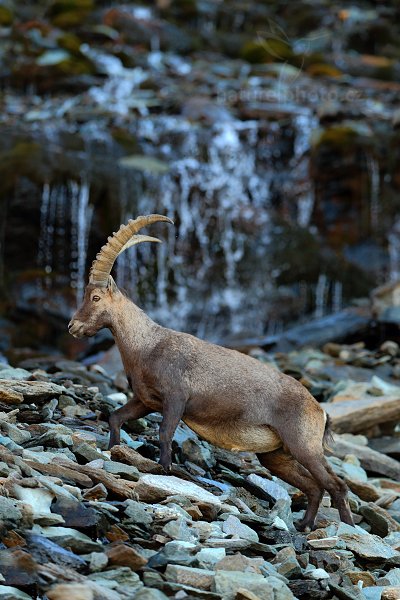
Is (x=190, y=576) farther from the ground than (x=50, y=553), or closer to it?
closer to it

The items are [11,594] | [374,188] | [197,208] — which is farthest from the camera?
[374,188]

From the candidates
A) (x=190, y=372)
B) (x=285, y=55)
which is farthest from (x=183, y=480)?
(x=285, y=55)

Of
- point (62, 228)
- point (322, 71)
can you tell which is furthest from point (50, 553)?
point (322, 71)

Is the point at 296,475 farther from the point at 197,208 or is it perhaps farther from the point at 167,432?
the point at 197,208

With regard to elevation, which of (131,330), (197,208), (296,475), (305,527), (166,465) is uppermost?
(131,330)

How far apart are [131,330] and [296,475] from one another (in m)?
1.66

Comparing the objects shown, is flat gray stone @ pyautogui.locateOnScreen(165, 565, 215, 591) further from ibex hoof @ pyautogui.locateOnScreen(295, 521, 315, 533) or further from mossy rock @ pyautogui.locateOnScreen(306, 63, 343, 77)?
mossy rock @ pyautogui.locateOnScreen(306, 63, 343, 77)

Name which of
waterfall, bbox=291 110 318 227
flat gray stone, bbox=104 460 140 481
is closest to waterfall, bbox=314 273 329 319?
waterfall, bbox=291 110 318 227

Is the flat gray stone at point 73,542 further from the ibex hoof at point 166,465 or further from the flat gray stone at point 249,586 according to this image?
the ibex hoof at point 166,465

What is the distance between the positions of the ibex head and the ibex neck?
0.23 feet

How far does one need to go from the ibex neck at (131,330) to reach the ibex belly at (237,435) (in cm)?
63

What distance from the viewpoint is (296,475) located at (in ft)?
22.8

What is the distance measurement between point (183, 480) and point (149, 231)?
13769 millimetres

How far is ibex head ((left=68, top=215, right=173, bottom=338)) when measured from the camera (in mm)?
6641
